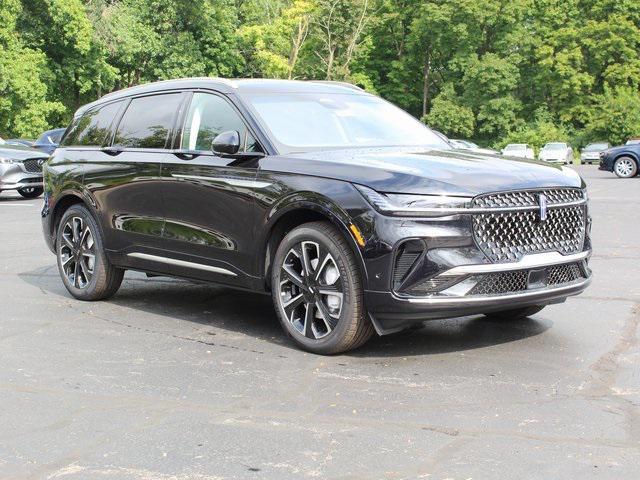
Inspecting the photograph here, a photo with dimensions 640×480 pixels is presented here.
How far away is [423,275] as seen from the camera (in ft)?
18.0

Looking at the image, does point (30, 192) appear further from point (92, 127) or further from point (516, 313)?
point (516, 313)

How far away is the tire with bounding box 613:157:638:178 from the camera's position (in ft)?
94.7

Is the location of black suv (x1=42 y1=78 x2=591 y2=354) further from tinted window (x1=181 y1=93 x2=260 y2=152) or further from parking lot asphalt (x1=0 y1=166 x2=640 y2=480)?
parking lot asphalt (x1=0 y1=166 x2=640 y2=480)

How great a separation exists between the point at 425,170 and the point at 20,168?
16.8 metres

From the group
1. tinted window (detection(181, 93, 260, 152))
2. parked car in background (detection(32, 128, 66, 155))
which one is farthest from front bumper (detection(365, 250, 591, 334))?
parked car in background (detection(32, 128, 66, 155))

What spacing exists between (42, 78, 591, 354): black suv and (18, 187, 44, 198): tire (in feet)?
47.0

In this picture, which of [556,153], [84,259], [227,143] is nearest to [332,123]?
[227,143]

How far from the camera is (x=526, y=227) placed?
575 centimetres

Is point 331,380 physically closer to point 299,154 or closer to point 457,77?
point 299,154

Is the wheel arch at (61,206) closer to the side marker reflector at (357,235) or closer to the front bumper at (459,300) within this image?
the side marker reflector at (357,235)

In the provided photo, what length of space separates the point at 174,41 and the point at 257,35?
31.3ft

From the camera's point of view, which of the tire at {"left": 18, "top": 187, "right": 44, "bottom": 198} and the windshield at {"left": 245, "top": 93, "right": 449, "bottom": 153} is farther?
the tire at {"left": 18, "top": 187, "right": 44, "bottom": 198}

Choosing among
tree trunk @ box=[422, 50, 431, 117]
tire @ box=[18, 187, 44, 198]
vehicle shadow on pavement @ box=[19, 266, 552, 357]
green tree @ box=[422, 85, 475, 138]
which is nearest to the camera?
vehicle shadow on pavement @ box=[19, 266, 552, 357]

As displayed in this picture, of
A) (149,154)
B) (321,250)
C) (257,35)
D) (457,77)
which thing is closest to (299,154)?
(321,250)
